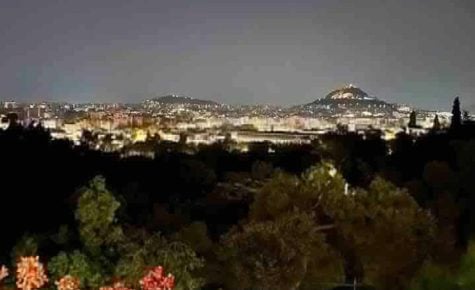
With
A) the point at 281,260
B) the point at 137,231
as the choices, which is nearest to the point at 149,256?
the point at 137,231

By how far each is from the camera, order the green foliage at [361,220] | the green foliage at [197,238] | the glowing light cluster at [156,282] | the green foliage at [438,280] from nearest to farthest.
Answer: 1. the glowing light cluster at [156,282]
2. the green foliage at [438,280]
3. the green foliage at [361,220]
4. the green foliage at [197,238]

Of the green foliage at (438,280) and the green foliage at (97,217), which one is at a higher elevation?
the green foliage at (97,217)

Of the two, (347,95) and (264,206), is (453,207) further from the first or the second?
(347,95)

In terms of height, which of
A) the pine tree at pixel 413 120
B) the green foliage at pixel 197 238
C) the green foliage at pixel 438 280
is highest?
Result: the pine tree at pixel 413 120

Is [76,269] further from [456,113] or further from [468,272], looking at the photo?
[456,113]

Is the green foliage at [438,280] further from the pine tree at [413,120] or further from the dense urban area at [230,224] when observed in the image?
the pine tree at [413,120]

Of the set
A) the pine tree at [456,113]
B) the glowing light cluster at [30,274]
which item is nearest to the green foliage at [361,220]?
the glowing light cluster at [30,274]

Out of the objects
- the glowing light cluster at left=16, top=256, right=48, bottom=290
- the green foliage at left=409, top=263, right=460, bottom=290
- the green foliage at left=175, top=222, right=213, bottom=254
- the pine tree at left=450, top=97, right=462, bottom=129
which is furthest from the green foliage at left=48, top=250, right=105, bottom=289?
the pine tree at left=450, top=97, right=462, bottom=129

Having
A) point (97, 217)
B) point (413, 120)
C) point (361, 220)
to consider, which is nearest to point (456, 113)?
point (413, 120)
